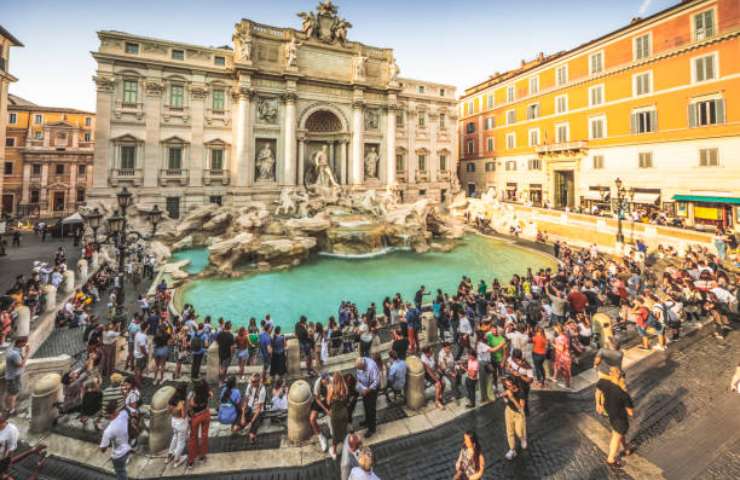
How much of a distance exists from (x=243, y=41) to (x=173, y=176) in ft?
37.3

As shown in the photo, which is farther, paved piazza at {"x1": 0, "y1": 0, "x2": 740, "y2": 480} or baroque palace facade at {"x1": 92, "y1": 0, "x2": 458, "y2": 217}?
baroque palace facade at {"x1": 92, "y1": 0, "x2": 458, "y2": 217}

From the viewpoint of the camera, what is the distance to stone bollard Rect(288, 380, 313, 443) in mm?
4957

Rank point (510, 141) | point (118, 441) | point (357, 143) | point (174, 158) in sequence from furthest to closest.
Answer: point (510, 141) < point (357, 143) < point (174, 158) < point (118, 441)

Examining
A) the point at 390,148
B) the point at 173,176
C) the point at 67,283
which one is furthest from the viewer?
the point at 390,148

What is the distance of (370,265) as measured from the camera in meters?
17.8

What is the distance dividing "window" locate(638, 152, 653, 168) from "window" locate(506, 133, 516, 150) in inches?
468

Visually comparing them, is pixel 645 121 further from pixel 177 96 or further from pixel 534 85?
pixel 177 96

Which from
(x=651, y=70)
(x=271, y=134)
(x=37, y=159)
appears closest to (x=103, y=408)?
(x=271, y=134)

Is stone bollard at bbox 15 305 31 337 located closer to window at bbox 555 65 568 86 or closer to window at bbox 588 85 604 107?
window at bbox 588 85 604 107

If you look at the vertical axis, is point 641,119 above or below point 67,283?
above

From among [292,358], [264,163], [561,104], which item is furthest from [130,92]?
[561,104]

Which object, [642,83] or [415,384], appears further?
[642,83]

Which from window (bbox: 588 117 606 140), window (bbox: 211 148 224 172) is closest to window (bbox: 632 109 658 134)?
window (bbox: 588 117 606 140)

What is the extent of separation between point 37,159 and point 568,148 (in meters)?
52.8
